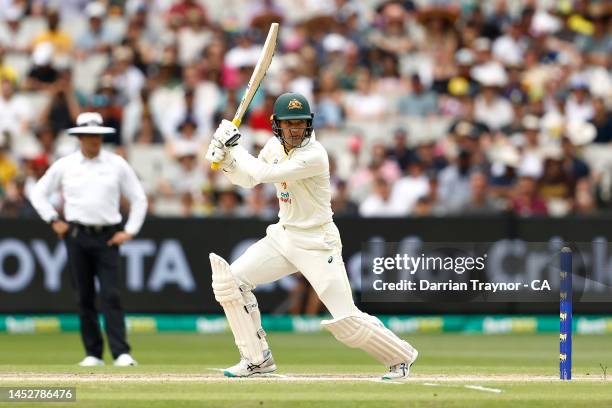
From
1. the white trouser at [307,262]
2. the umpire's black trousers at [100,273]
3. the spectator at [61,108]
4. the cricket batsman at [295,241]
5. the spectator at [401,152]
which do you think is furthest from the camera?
the spectator at [61,108]

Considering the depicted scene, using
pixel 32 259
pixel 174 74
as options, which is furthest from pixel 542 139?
pixel 32 259

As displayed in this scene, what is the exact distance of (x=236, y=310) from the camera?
392 inches

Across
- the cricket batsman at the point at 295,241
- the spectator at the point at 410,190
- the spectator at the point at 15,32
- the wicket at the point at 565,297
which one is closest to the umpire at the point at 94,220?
the cricket batsman at the point at 295,241

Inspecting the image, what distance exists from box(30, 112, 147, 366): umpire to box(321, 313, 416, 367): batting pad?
309 cm

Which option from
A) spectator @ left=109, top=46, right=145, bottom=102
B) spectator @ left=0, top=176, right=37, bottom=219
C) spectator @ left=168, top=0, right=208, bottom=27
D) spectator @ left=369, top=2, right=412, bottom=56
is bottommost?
spectator @ left=0, top=176, right=37, bottom=219

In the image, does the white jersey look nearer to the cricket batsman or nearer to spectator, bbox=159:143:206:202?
the cricket batsman

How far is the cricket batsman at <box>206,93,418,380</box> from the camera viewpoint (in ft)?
31.7

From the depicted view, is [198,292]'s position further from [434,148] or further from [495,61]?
[495,61]

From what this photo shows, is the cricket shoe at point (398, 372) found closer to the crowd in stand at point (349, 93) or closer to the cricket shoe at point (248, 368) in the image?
the cricket shoe at point (248, 368)

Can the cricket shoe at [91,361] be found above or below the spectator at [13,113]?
below

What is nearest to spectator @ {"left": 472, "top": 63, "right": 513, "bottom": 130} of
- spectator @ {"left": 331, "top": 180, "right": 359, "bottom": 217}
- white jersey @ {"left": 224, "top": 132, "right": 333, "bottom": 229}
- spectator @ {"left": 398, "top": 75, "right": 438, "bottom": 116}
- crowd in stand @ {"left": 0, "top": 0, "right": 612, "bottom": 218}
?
crowd in stand @ {"left": 0, "top": 0, "right": 612, "bottom": 218}

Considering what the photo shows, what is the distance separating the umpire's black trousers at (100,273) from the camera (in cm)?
1245

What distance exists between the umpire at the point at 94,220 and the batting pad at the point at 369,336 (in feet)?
10.2

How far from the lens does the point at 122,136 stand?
1888cm
